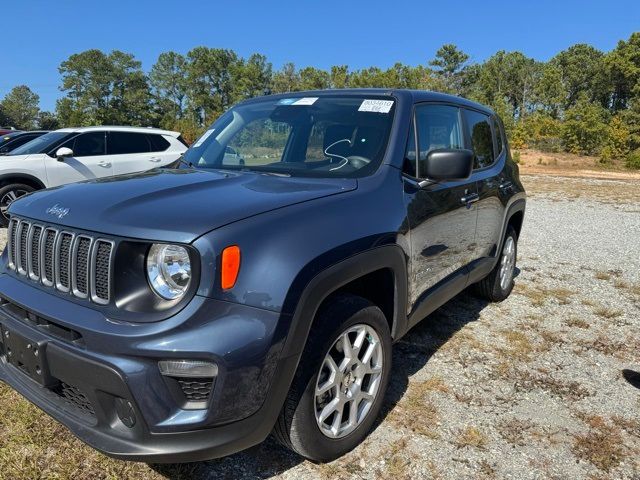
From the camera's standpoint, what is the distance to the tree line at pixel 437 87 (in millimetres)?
37625

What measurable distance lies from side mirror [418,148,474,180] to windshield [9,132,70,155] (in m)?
7.80

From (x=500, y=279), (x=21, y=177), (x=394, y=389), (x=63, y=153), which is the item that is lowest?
(x=394, y=389)

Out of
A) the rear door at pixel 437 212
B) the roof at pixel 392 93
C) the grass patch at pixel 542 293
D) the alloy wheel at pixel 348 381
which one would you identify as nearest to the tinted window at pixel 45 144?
the roof at pixel 392 93

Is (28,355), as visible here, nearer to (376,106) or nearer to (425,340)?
(376,106)

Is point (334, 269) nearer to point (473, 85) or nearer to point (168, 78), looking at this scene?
point (473, 85)

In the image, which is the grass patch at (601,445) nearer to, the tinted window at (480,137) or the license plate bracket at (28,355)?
the tinted window at (480,137)

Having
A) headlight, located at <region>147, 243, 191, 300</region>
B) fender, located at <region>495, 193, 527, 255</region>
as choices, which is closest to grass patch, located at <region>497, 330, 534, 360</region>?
fender, located at <region>495, 193, 527, 255</region>

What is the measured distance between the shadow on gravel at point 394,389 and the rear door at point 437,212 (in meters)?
0.69

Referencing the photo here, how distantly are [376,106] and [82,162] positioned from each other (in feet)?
23.2

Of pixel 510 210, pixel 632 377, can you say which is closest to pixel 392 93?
pixel 510 210

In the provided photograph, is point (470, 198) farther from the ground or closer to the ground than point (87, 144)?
closer to the ground

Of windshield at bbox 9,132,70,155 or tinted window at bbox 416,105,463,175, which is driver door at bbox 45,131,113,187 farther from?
tinted window at bbox 416,105,463,175

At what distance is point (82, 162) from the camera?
28.2 feet

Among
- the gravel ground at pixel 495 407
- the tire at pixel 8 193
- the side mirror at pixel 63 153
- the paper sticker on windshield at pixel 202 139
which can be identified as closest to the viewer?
the gravel ground at pixel 495 407
